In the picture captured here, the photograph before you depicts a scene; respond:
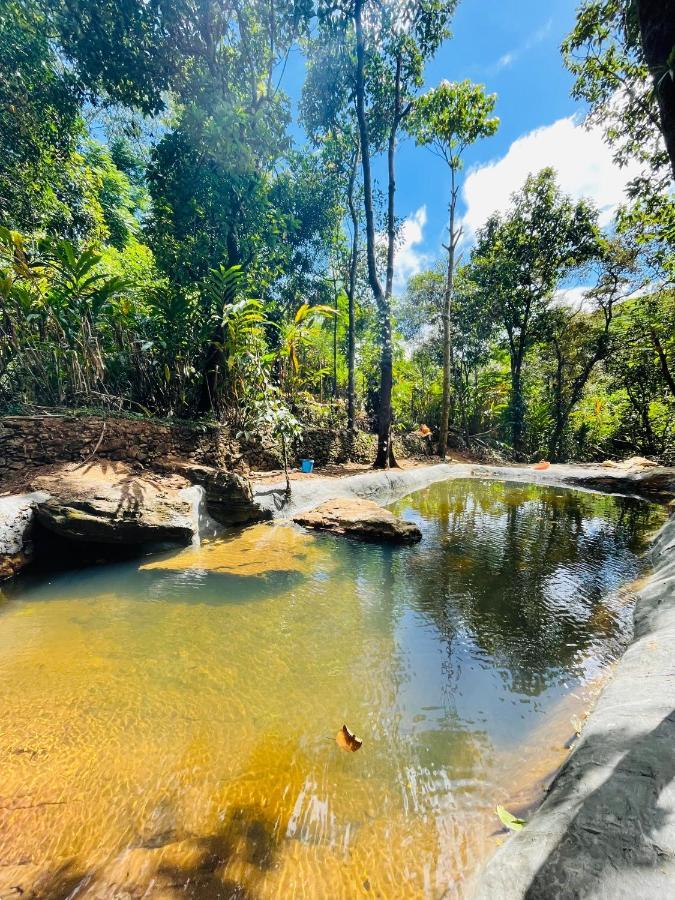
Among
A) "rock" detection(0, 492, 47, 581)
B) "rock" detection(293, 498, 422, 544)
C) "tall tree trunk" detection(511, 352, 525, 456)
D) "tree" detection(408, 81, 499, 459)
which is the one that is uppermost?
"tree" detection(408, 81, 499, 459)

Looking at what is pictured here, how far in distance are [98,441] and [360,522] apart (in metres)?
3.80

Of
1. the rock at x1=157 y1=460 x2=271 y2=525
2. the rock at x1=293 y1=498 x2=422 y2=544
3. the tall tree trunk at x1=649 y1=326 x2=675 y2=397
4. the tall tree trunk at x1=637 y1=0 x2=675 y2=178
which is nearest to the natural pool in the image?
the rock at x1=293 y1=498 x2=422 y2=544

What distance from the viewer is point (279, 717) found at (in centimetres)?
189

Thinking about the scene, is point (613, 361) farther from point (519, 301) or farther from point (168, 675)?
point (168, 675)

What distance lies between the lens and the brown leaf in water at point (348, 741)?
172 cm

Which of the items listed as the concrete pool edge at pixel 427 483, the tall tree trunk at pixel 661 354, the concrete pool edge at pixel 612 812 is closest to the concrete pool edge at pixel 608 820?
the concrete pool edge at pixel 612 812

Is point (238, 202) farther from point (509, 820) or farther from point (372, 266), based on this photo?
point (509, 820)

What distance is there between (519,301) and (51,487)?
16.5m

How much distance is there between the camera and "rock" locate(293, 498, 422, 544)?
4.88m

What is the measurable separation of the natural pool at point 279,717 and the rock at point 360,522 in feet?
3.52

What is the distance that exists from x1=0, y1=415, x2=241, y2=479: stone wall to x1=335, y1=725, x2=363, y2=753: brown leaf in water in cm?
445

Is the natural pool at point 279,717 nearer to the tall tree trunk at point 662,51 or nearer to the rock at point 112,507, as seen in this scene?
the rock at point 112,507

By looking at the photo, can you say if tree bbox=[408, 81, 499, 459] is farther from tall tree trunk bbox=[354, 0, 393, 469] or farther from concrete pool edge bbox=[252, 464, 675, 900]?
concrete pool edge bbox=[252, 464, 675, 900]

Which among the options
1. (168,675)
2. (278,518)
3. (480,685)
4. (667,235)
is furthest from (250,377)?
(667,235)
